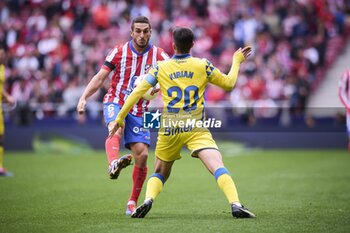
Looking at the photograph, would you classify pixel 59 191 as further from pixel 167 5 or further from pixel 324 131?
pixel 167 5

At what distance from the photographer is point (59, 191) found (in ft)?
36.0

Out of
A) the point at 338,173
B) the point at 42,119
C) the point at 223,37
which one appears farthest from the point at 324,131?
the point at 42,119

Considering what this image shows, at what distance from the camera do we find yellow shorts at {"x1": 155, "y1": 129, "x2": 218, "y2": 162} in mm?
7496

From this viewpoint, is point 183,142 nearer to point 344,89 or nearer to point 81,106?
point 81,106

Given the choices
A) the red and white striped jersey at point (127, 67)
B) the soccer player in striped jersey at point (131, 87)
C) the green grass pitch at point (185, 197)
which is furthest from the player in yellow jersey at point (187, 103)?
the red and white striped jersey at point (127, 67)

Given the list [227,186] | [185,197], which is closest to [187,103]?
[227,186]

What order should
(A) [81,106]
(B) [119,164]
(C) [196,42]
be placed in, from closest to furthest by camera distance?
(B) [119,164]
(A) [81,106]
(C) [196,42]

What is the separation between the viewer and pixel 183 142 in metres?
7.55

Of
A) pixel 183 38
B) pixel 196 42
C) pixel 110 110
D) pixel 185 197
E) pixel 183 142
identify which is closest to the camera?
pixel 183 38

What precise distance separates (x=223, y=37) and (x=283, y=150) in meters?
4.61

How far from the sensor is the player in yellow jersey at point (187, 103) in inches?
291

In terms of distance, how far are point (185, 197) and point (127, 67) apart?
2505 millimetres

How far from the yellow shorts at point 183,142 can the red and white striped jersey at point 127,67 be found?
1131mm

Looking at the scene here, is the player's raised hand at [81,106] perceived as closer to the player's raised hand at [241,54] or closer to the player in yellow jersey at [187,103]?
the player in yellow jersey at [187,103]
